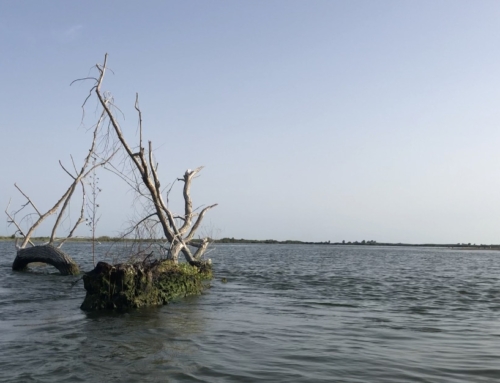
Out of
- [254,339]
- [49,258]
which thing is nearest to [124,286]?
[254,339]

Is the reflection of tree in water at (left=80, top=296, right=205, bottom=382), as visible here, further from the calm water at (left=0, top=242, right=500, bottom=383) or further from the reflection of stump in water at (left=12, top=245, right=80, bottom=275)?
the reflection of stump in water at (left=12, top=245, right=80, bottom=275)

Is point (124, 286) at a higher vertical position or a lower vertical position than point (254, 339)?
higher

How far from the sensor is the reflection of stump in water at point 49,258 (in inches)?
867

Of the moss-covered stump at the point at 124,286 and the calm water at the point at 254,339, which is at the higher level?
the moss-covered stump at the point at 124,286

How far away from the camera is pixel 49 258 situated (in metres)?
22.3

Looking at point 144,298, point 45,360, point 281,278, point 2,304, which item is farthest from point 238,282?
point 45,360

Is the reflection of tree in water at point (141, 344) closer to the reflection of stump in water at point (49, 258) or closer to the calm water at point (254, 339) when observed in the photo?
the calm water at point (254, 339)

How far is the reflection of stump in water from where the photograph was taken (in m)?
22.0

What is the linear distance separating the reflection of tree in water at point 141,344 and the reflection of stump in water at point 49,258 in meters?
11.0

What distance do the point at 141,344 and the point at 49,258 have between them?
15.3 m

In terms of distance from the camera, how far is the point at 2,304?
13016mm

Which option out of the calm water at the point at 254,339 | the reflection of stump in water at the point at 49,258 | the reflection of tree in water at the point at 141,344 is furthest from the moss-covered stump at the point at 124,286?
the reflection of stump in water at the point at 49,258

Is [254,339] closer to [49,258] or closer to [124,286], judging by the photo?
[124,286]

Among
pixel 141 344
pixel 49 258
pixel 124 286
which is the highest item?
pixel 49 258
